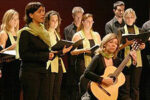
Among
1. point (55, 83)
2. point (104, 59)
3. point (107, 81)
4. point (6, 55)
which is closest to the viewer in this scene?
point (107, 81)

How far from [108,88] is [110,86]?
1.4 inches

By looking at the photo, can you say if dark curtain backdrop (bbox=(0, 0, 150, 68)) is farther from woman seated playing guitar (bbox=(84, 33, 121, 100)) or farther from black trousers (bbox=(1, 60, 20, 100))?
woman seated playing guitar (bbox=(84, 33, 121, 100))

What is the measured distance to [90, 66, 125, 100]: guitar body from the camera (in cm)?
389

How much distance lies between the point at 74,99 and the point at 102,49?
6.93 feet

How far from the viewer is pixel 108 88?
3963mm

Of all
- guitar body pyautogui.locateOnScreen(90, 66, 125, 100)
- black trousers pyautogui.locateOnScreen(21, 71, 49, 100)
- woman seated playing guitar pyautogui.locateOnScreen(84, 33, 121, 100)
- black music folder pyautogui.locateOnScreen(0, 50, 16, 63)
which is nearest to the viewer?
black trousers pyautogui.locateOnScreen(21, 71, 49, 100)

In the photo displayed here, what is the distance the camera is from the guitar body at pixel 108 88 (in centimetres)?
389

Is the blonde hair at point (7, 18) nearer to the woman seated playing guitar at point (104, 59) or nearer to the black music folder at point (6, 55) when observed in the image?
the black music folder at point (6, 55)

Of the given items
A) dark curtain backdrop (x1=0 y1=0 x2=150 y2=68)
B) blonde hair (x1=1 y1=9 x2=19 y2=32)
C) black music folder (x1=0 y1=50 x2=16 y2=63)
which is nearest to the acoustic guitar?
black music folder (x1=0 y1=50 x2=16 y2=63)

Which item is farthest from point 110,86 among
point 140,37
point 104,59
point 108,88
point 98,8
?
point 98,8

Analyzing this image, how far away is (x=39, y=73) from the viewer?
Result: 11.4 feet

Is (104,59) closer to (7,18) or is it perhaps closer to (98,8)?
(7,18)

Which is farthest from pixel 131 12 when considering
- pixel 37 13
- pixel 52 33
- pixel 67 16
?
pixel 37 13

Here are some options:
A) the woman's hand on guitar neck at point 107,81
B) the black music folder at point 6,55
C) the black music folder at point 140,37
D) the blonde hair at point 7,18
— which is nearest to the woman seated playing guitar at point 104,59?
the woman's hand on guitar neck at point 107,81
